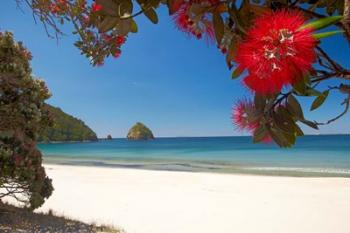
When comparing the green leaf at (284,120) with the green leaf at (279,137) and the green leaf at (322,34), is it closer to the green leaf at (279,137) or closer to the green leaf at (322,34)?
the green leaf at (279,137)

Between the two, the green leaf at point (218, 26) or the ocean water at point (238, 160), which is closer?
the green leaf at point (218, 26)

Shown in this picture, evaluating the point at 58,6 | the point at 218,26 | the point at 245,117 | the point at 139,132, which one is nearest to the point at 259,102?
the point at 245,117

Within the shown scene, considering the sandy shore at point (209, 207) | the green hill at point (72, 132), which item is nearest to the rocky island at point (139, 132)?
the green hill at point (72, 132)

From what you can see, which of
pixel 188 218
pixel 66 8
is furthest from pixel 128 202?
pixel 66 8

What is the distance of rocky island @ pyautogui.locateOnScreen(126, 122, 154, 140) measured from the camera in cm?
12925

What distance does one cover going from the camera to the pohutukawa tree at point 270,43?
0.48 metres

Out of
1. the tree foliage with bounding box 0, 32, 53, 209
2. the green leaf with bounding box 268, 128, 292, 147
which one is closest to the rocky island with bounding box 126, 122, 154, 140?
the tree foliage with bounding box 0, 32, 53, 209

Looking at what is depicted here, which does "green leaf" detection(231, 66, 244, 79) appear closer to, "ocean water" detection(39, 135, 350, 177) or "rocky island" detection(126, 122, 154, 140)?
"ocean water" detection(39, 135, 350, 177)

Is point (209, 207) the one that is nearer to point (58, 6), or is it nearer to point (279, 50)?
point (58, 6)

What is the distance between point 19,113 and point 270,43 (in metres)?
4.72

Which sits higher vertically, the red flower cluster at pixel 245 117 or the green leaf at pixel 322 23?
the green leaf at pixel 322 23

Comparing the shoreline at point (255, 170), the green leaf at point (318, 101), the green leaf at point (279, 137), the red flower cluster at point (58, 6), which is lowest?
the shoreline at point (255, 170)

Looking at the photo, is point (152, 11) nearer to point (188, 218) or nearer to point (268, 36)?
point (268, 36)

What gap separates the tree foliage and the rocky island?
124 metres
